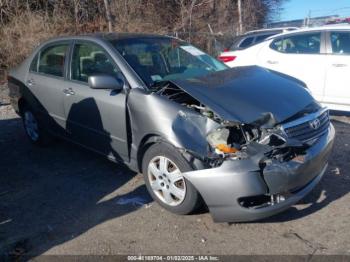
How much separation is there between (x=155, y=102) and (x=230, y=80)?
33.1 inches

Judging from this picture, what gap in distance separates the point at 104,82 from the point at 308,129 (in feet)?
6.66

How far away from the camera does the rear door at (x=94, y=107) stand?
412 cm

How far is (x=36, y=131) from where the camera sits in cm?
587

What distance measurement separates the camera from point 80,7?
14.6 metres

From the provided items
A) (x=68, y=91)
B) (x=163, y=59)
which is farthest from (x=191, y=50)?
(x=68, y=91)

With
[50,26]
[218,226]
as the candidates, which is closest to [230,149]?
[218,226]

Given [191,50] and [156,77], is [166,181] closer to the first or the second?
[156,77]

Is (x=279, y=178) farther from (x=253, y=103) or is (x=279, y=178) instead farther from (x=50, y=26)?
(x=50, y=26)

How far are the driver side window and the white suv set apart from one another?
3.94 m

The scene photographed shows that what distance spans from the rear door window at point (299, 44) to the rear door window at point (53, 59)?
13.8 feet

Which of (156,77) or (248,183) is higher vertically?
(156,77)

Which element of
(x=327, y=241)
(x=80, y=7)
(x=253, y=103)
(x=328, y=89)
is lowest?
(x=327, y=241)

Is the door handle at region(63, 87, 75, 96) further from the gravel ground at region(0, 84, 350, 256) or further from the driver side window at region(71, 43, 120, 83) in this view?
the gravel ground at region(0, 84, 350, 256)

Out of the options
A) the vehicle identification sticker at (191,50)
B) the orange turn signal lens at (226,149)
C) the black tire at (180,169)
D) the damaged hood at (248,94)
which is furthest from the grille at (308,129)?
the vehicle identification sticker at (191,50)
